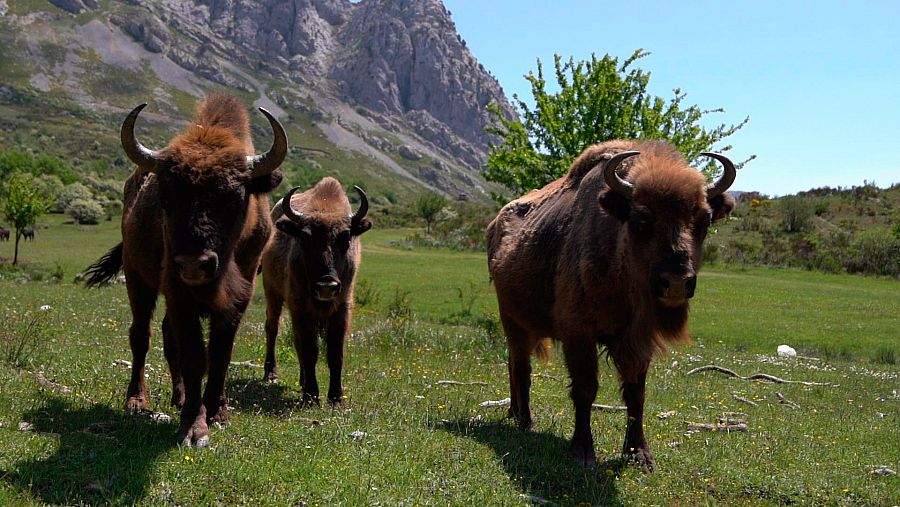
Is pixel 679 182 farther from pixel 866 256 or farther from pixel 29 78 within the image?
pixel 29 78

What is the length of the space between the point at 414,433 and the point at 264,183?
313 cm

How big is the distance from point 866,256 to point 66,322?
47.0 m

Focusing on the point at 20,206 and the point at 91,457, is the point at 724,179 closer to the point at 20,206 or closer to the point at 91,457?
the point at 91,457

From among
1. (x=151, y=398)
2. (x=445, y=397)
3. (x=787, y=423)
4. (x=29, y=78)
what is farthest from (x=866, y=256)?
(x=29, y=78)

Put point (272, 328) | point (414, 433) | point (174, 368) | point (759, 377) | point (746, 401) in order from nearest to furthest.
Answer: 1. point (414, 433)
2. point (174, 368)
3. point (272, 328)
4. point (746, 401)
5. point (759, 377)

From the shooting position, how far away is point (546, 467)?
262 inches

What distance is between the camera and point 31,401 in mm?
7137

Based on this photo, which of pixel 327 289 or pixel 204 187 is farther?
pixel 327 289

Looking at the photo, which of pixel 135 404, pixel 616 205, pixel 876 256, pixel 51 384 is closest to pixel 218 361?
pixel 135 404

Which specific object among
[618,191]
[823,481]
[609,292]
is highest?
[618,191]

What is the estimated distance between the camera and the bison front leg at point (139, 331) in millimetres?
7996

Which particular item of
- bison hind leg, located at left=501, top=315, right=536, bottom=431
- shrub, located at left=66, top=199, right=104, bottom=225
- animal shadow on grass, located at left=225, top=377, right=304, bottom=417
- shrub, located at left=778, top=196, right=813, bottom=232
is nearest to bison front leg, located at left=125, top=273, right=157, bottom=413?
animal shadow on grass, located at left=225, top=377, right=304, bottom=417

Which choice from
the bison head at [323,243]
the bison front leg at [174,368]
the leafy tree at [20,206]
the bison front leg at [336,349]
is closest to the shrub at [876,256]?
the bison front leg at [336,349]

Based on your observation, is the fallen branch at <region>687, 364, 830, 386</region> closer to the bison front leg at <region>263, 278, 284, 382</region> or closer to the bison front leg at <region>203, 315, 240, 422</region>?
the bison front leg at <region>263, 278, 284, 382</region>
